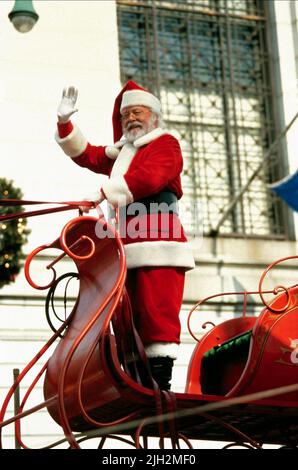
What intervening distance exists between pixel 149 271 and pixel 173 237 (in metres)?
0.23

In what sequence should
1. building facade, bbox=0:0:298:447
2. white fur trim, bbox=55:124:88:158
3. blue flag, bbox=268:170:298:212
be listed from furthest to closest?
1. building facade, bbox=0:0:298:447
2. blue flag, bbox=268:170:298:212
3. white fur trim, bbox=55:124:88:158

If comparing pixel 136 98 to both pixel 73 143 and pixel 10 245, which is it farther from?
pixel 10 245

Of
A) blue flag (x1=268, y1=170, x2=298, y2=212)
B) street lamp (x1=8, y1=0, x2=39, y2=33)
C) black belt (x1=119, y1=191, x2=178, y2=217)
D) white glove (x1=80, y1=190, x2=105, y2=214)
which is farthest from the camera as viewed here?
street lamp (x1=8, y1=0, x2=39, y2=33)

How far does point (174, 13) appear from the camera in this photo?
11.4 metres

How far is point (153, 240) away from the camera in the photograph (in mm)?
5734

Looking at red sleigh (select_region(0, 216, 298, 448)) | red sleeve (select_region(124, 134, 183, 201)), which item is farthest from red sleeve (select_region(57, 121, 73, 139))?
red sleigh (select_region(0, 216, 298, 448))

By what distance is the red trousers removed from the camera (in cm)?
559

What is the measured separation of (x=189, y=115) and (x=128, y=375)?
629cm

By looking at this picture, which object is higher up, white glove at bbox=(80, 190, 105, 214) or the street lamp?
the street lamp

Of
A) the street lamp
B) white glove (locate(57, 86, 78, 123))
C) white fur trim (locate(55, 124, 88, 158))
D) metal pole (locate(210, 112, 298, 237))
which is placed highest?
the street lamp

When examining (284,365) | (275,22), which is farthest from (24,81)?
(284,365)

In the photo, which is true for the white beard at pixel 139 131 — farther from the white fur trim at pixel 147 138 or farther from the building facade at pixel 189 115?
the building facade at pixel 189 115

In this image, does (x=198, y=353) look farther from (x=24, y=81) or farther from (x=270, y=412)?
(x=24, y=81)

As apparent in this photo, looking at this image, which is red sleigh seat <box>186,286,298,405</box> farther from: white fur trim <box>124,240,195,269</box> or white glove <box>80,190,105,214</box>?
white glove <box>80,190,105,214</box>
